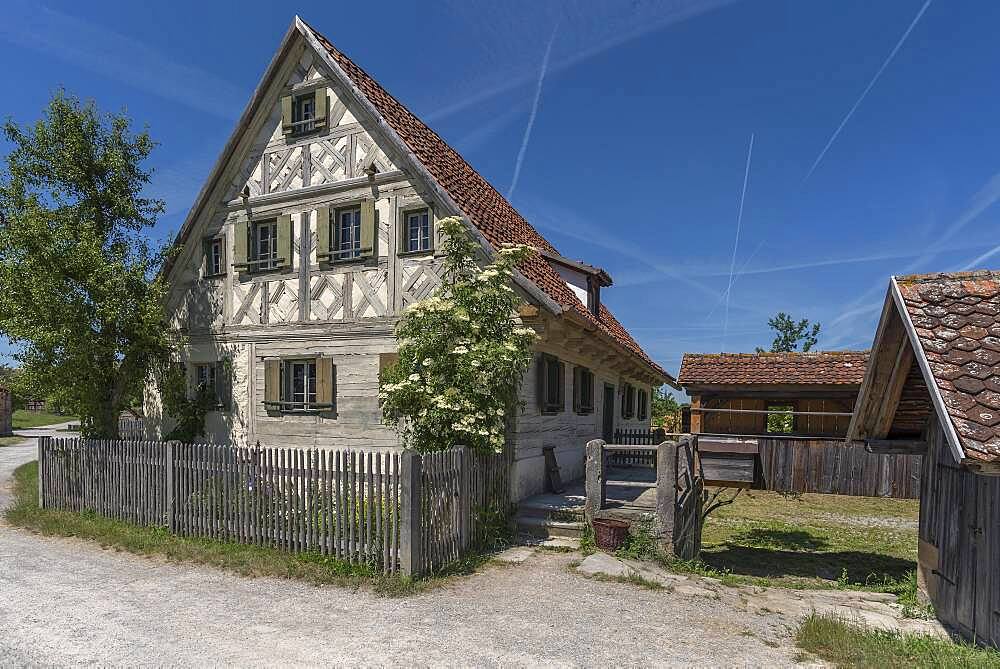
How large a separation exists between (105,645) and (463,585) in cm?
373

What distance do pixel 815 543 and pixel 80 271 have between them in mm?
16198

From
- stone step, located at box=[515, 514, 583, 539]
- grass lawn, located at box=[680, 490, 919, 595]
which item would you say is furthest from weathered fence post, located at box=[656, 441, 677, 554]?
stone step, located at box=[515, 514, 583, 539]

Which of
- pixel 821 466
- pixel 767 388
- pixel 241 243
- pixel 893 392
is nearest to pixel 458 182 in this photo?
pixel 241 243

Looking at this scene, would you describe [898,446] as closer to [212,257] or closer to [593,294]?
[593,294]

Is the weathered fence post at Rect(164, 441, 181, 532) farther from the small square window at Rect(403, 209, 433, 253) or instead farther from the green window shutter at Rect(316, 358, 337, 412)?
the small square window at Rect(403, 209, 433, 253)

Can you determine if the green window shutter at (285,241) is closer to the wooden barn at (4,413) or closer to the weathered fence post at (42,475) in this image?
the weathered fence post at (42,475)

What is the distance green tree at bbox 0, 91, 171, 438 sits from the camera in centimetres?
1144

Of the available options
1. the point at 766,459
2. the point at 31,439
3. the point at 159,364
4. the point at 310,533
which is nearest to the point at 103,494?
the point at 159,364

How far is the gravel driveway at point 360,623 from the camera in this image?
5.36 metres

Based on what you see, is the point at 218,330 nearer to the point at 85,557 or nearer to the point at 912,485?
the point at 85,557

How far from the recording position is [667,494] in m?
8.55

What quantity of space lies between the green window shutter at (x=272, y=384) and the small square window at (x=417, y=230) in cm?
403

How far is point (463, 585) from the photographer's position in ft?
23.9

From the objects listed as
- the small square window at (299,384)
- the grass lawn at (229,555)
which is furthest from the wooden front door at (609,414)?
the grass lawn at (229,555)
